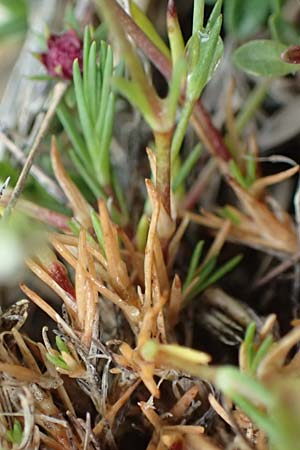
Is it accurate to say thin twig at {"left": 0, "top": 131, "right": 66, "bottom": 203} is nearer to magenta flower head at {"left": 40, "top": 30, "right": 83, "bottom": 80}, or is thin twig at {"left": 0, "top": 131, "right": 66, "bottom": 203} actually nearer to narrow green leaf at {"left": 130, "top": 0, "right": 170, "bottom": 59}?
magenta flower head at {"left": 40, "top": 30, "right": 83, "bottom": 80}

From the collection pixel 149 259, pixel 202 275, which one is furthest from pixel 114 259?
pixel 202 275

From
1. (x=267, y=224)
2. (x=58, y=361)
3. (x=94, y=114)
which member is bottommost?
(x=267, y=224)

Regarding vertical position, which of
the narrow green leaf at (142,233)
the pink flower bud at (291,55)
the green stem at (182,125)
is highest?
the green stem at (182,125)

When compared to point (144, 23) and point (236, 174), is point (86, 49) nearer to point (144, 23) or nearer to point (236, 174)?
point (144, 23)

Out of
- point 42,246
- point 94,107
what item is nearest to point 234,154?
point 94,107

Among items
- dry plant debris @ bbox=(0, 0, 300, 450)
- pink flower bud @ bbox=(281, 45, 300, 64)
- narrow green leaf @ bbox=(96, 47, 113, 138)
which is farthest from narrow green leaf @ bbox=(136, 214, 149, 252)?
pink flower bud @ bbox=(281, 45, 300, 64)

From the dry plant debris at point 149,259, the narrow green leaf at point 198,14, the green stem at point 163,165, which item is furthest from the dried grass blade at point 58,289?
the narrow green leaf at point 198,14

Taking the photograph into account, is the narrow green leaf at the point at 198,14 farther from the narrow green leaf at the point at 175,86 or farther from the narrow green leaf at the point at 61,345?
the narrow green leaf at the point at 61,345
